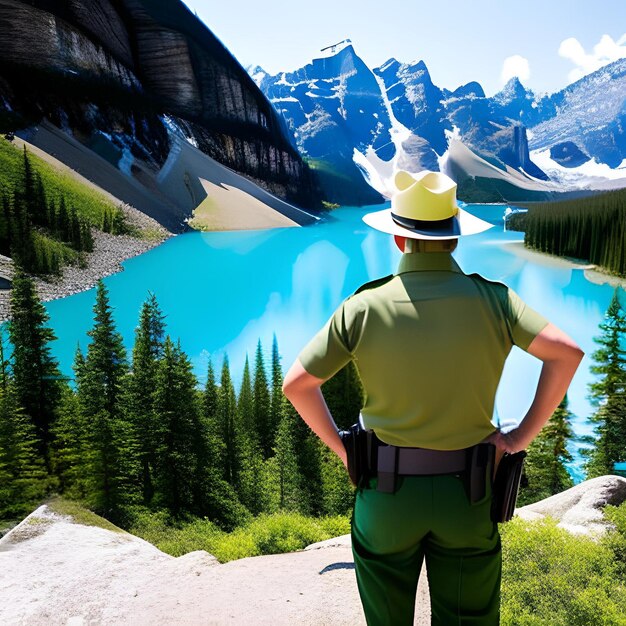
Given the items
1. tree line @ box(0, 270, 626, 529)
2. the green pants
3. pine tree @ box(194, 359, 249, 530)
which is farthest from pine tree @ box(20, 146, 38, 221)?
the green pants

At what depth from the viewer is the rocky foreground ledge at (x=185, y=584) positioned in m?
5.35

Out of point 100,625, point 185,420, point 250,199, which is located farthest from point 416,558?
point 250,199

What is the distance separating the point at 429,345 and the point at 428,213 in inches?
26.7

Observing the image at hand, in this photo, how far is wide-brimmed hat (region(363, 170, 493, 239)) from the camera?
9.60 ft

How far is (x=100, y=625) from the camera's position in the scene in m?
5.65

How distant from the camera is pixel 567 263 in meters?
65.9

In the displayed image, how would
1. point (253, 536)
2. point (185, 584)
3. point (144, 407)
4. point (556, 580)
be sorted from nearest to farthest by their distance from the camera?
point (556, 580), point (185, 584), point (253, 536), point (144, 407)

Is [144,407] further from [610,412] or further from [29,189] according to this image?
[29,189]

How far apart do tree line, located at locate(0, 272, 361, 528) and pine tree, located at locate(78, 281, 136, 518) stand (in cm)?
3

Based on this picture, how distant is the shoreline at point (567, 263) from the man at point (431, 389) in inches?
2182

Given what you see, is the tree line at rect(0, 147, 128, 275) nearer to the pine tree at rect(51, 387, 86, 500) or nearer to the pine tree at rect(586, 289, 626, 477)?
the pine tree at rect(51, 387, 86, 500)

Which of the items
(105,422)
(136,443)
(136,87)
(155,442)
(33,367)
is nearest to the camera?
(105,422)

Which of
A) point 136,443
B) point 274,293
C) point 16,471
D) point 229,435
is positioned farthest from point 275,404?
point 274,293

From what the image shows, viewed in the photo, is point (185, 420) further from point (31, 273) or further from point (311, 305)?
point (31, 273)
